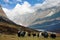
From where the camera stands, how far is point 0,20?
86250mm

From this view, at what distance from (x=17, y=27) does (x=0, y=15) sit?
53.5 feet

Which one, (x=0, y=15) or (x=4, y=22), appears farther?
(x=0, y=15)

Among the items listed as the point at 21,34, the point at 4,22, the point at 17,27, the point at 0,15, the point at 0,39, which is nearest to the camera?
the point at 0,39

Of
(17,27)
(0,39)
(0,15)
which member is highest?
(0,15)

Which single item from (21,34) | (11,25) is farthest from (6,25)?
(21,34)

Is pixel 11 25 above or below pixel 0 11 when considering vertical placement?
below

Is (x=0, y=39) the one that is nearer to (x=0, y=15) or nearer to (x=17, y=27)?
(x=17, y=27)

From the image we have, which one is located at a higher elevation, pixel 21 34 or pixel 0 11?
pixel 0 11

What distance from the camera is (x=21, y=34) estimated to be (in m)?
34.8

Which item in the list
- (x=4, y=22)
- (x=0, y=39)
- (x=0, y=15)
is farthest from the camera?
(x=0, y=15)

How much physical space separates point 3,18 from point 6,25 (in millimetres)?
7952

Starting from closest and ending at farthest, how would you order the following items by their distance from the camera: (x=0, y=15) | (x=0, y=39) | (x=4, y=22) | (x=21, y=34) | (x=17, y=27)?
(x=0, y=39) → (x=21, y=34) → (x=17, y=27) → (x=4, y=22) → (x=0, y=15)

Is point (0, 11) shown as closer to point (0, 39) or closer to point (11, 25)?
point (11, 25)

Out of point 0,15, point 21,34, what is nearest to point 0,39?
point 21,34
